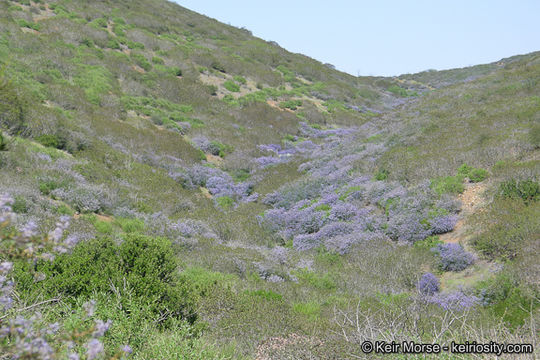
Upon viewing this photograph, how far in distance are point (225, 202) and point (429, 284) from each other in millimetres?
8252

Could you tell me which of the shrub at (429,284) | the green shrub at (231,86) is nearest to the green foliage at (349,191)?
the shrub at (429,284)

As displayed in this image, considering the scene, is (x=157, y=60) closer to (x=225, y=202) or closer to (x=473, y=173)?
(x=225, y=202)

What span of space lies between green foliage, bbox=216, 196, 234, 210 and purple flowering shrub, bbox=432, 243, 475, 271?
750 centimetres

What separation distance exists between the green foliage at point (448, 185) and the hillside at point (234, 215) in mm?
56

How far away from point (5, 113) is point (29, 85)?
4.14 m

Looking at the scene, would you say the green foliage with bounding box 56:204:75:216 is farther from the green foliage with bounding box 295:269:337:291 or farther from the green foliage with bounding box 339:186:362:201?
the green foliage with bounding box 339:186:362:201

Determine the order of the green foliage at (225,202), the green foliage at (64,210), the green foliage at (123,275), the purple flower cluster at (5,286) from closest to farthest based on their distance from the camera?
the purple flower cluster at (5,286) → the green foliage at (123,275) → the green foliage at (64,210) → the green foliage at (225,202)

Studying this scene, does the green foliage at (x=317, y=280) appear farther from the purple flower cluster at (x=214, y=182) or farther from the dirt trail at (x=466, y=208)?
the purple flower cluster at (x=214, y=182)

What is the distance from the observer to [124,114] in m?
18.0

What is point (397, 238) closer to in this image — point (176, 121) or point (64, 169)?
point (64, 169)

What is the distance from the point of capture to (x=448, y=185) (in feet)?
35.1

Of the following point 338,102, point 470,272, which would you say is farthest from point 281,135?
point 470,272

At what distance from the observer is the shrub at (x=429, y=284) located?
750cm

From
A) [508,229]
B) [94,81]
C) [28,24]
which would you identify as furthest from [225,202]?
[28,24]
